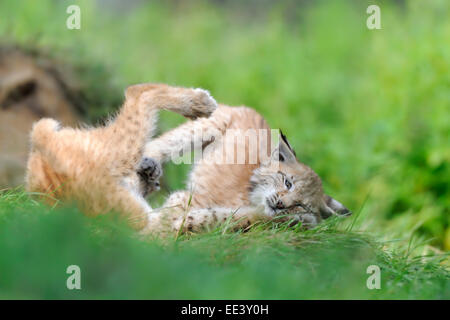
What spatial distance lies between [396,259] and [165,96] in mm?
1946

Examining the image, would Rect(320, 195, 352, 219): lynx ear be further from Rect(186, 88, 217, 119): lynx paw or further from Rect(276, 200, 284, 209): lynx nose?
Rect(186, 88, 217, 119): lynx paw

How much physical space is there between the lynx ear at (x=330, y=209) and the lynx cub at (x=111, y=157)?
3.53 ft

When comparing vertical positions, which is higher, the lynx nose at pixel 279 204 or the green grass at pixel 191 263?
Result: the lynx nose at pixel 279 204

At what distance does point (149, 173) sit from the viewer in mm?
4102

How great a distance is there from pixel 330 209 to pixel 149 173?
4.34 feet

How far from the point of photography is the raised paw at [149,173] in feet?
13.4

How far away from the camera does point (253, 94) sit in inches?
370

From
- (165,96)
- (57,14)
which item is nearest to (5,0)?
(57,14)

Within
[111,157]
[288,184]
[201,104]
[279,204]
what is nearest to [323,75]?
[201,104]

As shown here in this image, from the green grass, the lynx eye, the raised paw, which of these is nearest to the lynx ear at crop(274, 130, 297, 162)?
the lynx eye

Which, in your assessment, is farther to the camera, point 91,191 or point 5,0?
point 5,0

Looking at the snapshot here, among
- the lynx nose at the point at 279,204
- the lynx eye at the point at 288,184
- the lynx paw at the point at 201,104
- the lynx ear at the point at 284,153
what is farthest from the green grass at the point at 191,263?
the lynx paw at the point at 201,104

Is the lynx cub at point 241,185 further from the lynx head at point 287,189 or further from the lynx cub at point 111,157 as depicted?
the lynx cub at point 111,157
